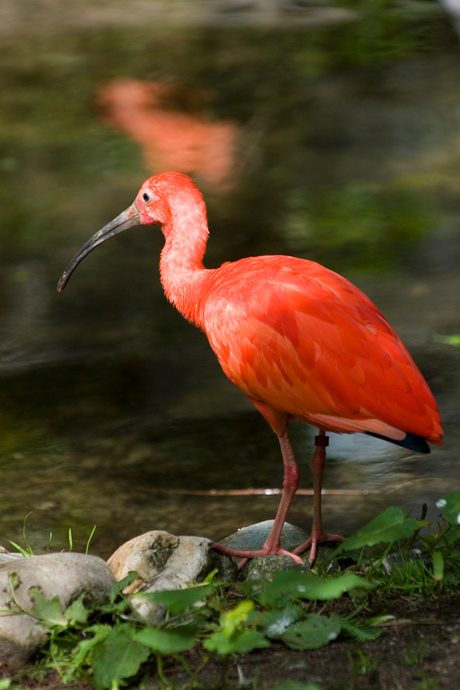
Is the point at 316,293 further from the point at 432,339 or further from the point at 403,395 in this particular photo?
the point at 432,339

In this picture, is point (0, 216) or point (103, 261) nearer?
point (103, 261)

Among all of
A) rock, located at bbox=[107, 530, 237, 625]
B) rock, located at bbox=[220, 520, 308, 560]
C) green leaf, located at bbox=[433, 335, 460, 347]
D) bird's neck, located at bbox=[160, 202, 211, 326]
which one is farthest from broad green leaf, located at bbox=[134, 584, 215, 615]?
green leaf, located at bbox=[433, 335, 460, 347]

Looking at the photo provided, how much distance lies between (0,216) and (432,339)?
5.06 m

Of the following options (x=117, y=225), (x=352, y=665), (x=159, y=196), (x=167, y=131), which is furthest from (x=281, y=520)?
(x=167, y=131)

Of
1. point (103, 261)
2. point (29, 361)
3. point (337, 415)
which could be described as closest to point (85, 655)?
point (337, 415)

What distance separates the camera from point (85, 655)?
2.80 m

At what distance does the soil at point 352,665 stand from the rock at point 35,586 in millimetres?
91

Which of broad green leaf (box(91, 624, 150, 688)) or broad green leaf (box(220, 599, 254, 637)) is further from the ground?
broad green leaf (box(220, 599, 254, 637))

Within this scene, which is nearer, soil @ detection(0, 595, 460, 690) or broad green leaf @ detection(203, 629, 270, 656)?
broad green leaf @ detection(203, 629, 270, 656)

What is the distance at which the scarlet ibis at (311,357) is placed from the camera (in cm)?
333

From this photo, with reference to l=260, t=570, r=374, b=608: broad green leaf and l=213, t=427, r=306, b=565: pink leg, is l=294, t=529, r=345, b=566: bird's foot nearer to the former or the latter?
l=213, t=427, r=306, b=565: pink leg

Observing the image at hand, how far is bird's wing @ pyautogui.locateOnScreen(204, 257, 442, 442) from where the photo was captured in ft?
10.9

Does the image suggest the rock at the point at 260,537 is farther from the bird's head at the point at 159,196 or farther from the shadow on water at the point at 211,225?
the bird's head at the point at 159,196

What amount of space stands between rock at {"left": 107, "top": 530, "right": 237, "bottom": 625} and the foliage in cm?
12
